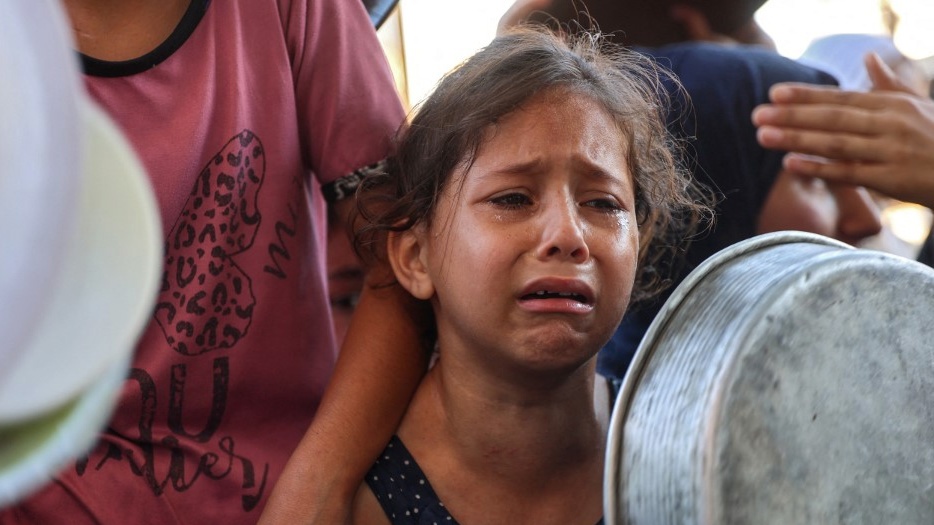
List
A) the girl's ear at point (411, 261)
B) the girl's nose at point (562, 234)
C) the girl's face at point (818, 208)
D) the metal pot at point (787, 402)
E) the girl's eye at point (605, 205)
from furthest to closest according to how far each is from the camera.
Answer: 1. the girl's face at point (818, 208)
2. the girl's ear at point (411, 261)
3. the girl's eye at point (605, 205)
4. the girl's nose at point (562, 234)
5. the metal pot at point (787, 402)

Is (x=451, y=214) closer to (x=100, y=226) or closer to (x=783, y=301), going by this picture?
(x=783, y=301)

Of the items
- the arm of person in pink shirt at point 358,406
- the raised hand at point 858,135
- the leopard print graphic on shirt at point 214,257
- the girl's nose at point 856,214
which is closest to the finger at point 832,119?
the raised hand at point 858,135

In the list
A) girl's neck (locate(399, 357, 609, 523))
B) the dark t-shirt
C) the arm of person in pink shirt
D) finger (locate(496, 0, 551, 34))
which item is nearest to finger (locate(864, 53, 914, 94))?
the dark t-shirt

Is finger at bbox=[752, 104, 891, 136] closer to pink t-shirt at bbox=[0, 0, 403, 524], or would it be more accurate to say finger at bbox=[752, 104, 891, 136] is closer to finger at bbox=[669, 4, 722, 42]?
finger at bbox=[669, 4, 722, 42]

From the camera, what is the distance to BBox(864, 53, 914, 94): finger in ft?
5.26

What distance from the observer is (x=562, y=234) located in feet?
3.72

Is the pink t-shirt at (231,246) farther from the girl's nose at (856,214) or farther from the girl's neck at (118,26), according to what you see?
the girl's nose at (856,214)

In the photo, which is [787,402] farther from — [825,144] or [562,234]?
[825,144]

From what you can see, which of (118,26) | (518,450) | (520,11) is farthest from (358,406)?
(520,11)

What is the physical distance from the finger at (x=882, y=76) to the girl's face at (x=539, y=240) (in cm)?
56

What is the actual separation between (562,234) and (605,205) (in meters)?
0.13

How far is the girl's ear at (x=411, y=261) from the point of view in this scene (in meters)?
1.33

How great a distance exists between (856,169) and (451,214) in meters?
0.63

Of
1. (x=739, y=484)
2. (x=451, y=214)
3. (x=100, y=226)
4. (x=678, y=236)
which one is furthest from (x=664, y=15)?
(x=100, y=226)
